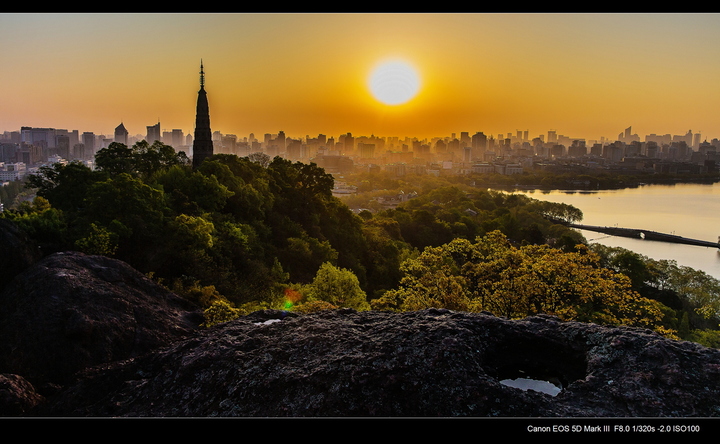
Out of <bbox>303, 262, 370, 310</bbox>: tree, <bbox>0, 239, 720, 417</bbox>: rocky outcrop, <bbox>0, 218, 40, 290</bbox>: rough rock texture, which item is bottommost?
<bbox>303, 262, 370, 310</bbox>: tree

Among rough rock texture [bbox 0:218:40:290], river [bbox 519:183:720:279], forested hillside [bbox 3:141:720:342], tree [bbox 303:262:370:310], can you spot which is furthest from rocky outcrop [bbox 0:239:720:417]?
river [bbox 519:183:720:279]

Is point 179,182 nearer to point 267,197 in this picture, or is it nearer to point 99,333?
point 267,197

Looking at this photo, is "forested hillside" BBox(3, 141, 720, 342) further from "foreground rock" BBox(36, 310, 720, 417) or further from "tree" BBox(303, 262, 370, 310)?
"foreground rock" BBox(36, 310, 720, 417)

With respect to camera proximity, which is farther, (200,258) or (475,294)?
(200,258)

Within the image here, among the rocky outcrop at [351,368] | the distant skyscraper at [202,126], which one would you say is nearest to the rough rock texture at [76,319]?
the rocky outcrop at [351,368]

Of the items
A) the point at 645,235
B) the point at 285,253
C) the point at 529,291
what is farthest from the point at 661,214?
the point at 529,291

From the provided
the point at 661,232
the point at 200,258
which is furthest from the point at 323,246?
the point at 661,232

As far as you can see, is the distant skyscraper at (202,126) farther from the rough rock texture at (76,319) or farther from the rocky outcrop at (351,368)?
the rocky outcrop at (351,368)
